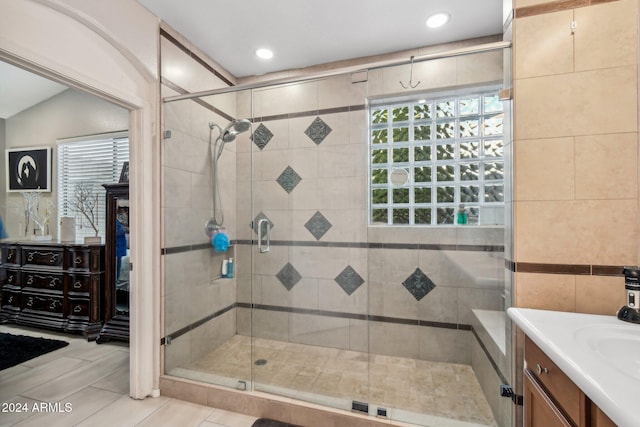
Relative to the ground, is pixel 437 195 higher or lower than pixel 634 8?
lower

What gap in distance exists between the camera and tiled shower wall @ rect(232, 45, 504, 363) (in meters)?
1.97

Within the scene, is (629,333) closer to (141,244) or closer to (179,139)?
(141,244)

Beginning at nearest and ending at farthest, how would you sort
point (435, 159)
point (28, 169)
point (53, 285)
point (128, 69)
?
point (128, 69), point (435, 159), point (53, 285), point (28, 169)

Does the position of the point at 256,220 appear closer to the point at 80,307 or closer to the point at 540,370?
the point at 540,370

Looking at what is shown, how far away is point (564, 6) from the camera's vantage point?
1.30 meters

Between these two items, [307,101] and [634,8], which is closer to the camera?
[634,8]

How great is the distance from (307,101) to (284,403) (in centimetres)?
197

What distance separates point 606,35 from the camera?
1.25m

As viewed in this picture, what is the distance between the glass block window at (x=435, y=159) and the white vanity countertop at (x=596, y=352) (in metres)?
0.97

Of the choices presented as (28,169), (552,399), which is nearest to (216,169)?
(552,399)

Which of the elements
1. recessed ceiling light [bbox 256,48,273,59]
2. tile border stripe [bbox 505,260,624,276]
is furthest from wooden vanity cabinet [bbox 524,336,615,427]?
recessed ceiling light [bbox 256,48,273,59]

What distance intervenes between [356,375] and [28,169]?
441 cm

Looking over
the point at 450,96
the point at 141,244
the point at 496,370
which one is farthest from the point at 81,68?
the point at 496,370

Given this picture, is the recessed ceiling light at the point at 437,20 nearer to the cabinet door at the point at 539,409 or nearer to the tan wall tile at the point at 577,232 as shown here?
the tan wall tile at the point at 577,232
